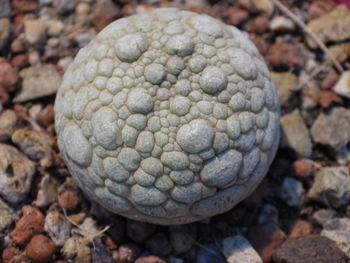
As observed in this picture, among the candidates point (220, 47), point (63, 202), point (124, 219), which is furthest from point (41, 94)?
point (220, 47)

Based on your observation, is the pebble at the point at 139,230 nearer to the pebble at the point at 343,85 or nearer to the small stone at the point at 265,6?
the pebble at the point at 343,85

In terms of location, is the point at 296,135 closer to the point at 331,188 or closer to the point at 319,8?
the point at 331,188

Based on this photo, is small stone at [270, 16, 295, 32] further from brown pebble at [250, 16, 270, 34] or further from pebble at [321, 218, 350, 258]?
pebble at [321, 218, 350, 258]

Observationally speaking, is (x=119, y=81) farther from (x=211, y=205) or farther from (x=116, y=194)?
(x=211, y=205)

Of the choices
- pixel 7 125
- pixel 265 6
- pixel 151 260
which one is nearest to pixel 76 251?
pixel 151 260

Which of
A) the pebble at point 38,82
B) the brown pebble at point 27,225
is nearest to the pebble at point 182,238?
the brown pebble at point 27,225

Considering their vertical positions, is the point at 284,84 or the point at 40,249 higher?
the point at 284,84
